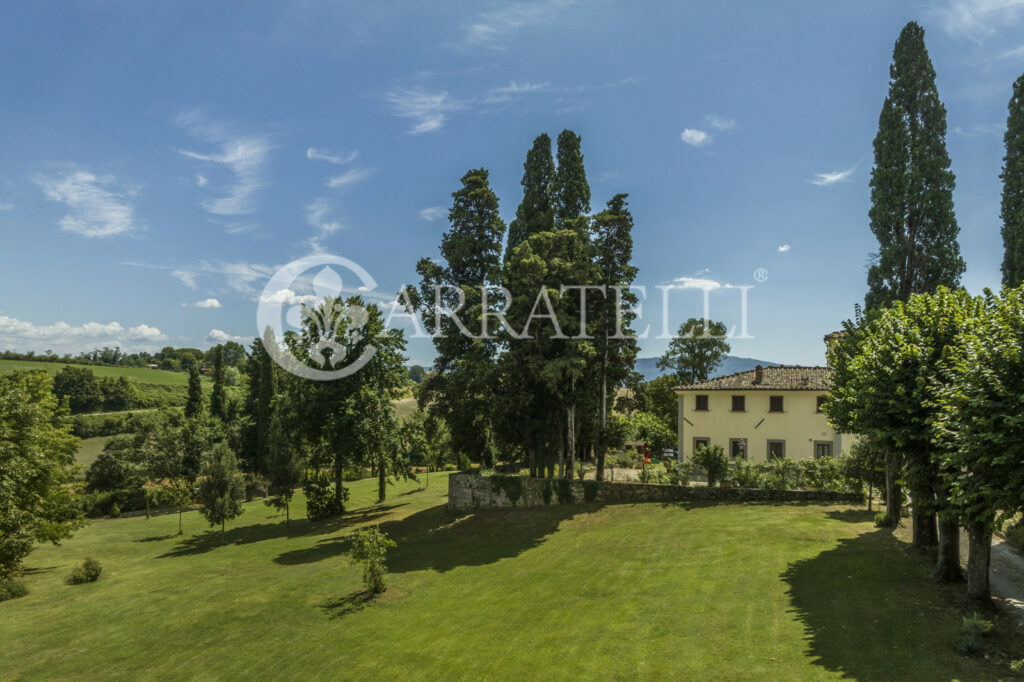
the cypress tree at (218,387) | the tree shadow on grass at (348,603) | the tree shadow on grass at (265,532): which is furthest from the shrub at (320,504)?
the cypress tree at (218,387)

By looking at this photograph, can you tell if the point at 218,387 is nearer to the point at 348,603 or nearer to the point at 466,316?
the point at 466,316

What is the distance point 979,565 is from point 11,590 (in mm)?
34341

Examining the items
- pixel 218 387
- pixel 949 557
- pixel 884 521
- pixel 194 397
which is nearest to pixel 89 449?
pixel 218 387

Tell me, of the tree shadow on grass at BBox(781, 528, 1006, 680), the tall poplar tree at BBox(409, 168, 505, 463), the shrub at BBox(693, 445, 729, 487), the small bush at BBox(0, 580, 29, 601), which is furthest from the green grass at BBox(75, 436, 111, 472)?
the tree shadow on grass at BBox(781, 528, 1006, 680)

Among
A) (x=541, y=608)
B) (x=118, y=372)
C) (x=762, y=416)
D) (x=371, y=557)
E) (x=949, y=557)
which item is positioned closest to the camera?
(x=949, y=557)

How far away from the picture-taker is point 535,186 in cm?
3684

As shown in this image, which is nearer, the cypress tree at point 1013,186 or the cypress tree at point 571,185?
the cypress tree at point 1013,186

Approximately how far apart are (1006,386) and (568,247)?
75.9 ft

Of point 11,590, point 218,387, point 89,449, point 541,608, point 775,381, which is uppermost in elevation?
point 775,381

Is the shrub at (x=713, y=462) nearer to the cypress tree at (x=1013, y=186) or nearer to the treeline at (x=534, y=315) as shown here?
the treeline at (x=534, y=315)

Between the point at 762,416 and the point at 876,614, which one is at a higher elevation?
the point at 762,416

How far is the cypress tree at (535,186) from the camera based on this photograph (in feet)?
120

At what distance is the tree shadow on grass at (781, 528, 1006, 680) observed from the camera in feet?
32.8

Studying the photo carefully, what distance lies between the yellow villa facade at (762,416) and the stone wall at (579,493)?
13.2 m
